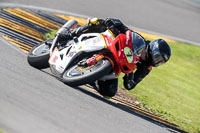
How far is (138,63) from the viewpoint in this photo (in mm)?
7242

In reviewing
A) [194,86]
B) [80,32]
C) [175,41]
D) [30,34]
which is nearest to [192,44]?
[175,41]

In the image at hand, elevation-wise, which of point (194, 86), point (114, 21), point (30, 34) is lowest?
point (194, 86)

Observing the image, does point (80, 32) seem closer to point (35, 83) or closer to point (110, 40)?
point (110, 40)

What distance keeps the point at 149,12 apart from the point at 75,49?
8917mm

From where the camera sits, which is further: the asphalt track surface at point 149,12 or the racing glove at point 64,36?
the asphalt track surface at point 149,12

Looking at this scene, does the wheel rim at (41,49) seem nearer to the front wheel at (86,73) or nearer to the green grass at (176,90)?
the front wheel at (86,73)

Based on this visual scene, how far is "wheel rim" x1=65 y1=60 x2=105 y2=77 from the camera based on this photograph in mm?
6552

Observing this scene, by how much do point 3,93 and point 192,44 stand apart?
9916 millimetres

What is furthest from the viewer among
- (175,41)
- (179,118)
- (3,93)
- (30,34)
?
(175,41)

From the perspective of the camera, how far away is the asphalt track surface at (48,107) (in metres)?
4.90

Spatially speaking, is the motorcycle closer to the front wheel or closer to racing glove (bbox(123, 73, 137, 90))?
Result: the front wheel

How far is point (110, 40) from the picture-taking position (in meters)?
6.83

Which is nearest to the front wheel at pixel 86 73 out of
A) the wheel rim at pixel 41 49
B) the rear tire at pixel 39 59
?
the rear tire at pixel 39 59

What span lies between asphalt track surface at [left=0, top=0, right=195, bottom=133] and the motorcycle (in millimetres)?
295
